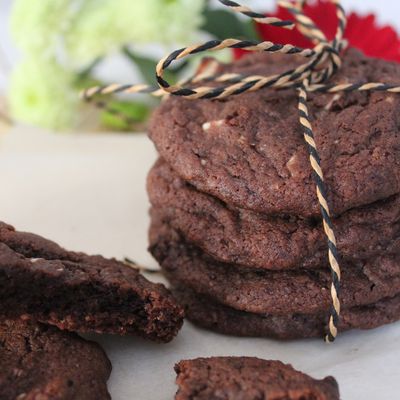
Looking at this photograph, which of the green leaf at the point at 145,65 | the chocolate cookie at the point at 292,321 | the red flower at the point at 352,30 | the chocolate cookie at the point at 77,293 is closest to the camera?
the chocolate cookie at the point at 77,293

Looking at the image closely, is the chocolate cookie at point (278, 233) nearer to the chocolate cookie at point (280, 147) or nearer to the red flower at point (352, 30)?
the chocolate cookie at point (280, 147)

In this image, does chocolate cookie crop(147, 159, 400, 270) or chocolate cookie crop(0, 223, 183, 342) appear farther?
chocolate cookie crop(147, 159, 400, 270)

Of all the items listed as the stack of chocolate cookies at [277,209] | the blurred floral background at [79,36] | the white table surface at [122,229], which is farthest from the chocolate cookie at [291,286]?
the blurred floral background at [79,36]

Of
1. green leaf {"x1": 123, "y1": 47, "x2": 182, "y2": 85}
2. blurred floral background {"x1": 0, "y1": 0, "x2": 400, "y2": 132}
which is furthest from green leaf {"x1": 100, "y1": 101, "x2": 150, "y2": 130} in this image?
green leaf {"x1": 123, "y1": 47, "x2": 182, "y2": 85}

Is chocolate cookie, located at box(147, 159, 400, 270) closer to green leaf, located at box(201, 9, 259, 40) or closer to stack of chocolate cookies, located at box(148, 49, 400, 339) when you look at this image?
stack of chocolate cookies, located at box(148, 49, 400, 339)

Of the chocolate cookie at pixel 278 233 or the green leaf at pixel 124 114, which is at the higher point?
the chocolate cookie at pixel 278 233

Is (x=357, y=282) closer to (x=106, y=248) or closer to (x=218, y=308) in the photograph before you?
(x=218, y=308)

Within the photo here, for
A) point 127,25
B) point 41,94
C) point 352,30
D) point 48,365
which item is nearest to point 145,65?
point 127,25

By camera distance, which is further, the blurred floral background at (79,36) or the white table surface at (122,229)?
the blurred floral background at (79,36)
